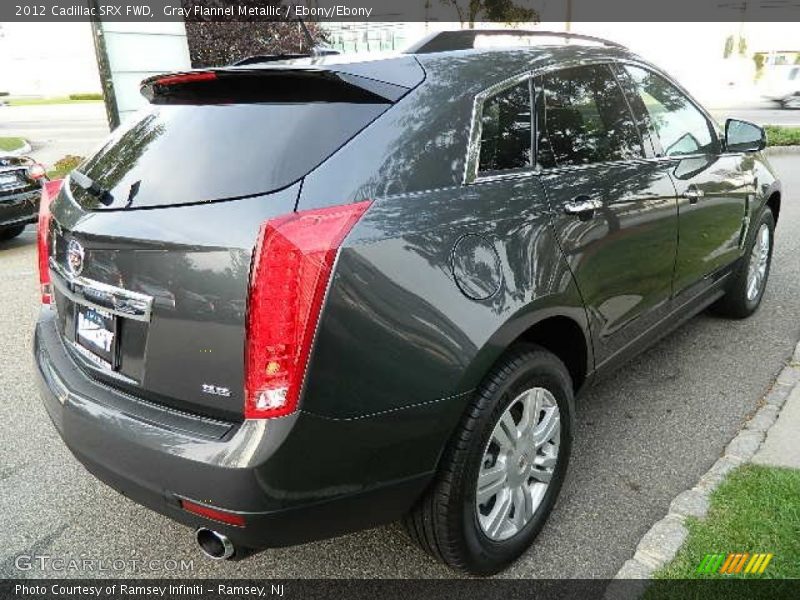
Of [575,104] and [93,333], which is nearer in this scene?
[93,333]

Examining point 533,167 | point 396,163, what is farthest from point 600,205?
point 396,163

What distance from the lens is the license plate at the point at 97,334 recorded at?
2.03m

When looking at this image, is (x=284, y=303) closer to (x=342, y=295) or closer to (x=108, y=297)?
(x=342, y=295)

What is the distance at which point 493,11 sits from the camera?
24.3 m

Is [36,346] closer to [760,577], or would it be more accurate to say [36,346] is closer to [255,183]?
[255,183]

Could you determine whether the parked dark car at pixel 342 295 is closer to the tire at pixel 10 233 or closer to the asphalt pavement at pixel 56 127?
the tire at pixel 10 233

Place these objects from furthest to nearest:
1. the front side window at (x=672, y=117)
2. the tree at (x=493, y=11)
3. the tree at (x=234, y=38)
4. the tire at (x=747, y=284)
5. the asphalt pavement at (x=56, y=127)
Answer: the tree at (x=493, y=11), the asphalt pavement at (x=56, y=127), the tree at (x=234, y=38), the tire at (x=747, y=284), the front side window at (x=672, y=117)

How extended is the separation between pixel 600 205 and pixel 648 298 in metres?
0.71

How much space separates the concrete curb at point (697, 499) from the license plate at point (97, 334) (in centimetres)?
186

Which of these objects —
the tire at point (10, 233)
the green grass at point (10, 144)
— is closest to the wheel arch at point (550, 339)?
the tire at point (10, 233)

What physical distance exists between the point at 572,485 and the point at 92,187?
7.37 feet

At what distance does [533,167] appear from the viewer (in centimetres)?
239

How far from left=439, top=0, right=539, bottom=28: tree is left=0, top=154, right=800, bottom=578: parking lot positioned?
73.0 feet

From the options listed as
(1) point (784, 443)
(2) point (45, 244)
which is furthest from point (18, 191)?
(1) point (784, 443)
